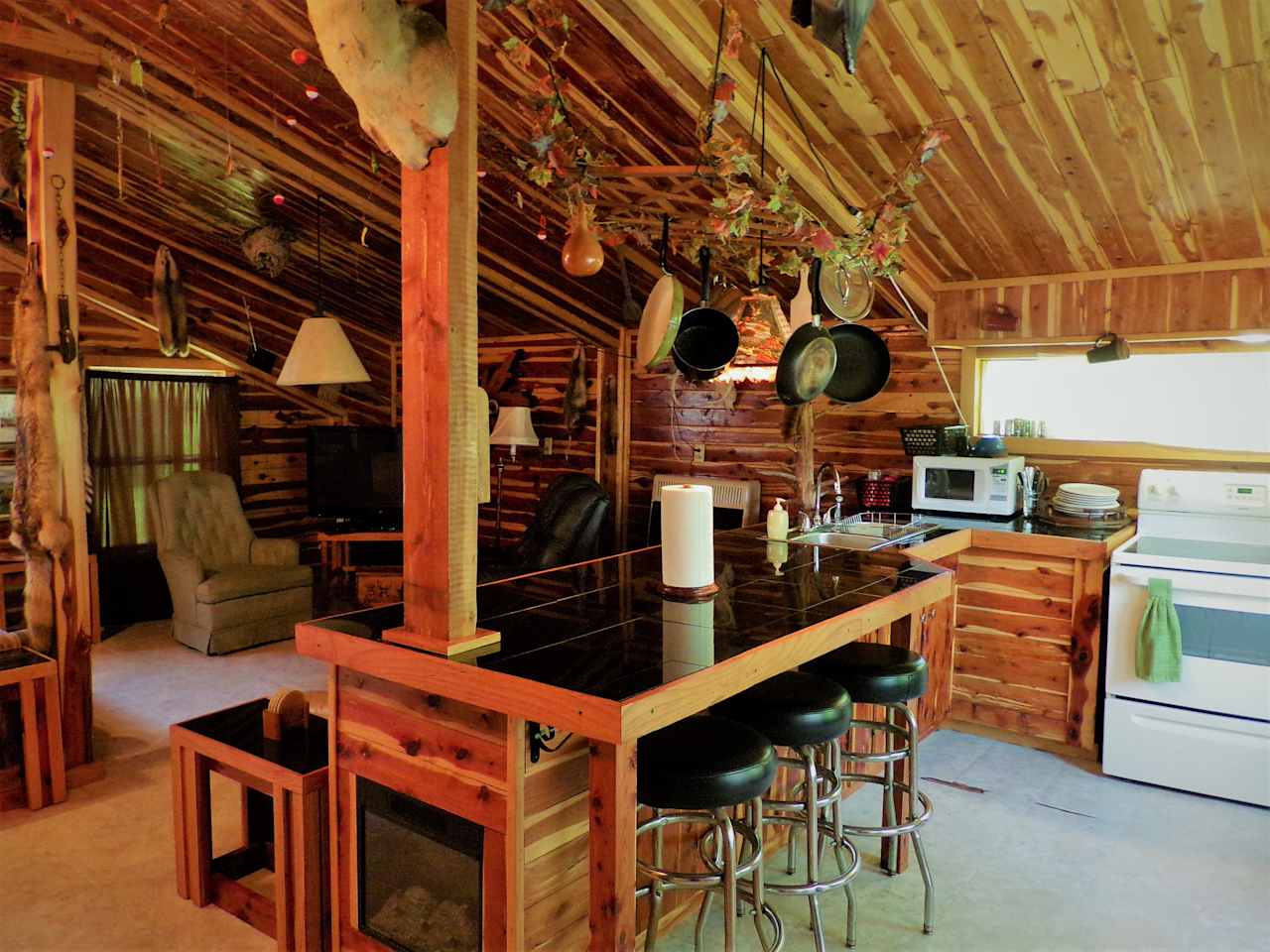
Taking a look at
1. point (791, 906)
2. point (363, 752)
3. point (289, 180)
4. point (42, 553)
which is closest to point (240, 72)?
point (289, 180)

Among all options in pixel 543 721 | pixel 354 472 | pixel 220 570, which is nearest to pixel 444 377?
pixel 543 721

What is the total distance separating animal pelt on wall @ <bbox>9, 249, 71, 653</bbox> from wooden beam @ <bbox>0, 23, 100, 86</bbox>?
26.8 inches

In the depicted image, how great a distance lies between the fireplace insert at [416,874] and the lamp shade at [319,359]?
11.3ft

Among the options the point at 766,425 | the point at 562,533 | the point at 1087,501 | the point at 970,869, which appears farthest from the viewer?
the point at 766,425

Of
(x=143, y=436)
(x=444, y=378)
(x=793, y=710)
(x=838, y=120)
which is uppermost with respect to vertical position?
(x=838, y=120)

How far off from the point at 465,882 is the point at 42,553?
104 inches

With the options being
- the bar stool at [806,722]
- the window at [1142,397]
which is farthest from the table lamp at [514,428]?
the bar stool at [806,722]

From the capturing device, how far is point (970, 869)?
2.99 m

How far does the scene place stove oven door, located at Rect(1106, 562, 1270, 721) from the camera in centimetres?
342

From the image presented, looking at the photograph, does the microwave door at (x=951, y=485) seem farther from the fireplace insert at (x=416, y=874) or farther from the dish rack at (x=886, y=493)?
the fireplace insert at (x=416, y=874)

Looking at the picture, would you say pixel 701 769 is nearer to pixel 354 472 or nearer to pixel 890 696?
pixel 890 696

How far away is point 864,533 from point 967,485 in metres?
0.81

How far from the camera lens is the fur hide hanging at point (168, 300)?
4602mm

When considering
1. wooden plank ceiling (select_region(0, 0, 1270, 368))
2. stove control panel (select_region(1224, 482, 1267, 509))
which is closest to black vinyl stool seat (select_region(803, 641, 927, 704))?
wooden plank ceiling (select_region(0, 0, 1270, 368))
